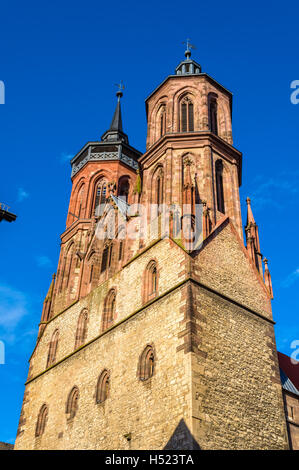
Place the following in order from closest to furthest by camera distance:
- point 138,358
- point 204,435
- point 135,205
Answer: point 204,435
point 138,358
point 135,205

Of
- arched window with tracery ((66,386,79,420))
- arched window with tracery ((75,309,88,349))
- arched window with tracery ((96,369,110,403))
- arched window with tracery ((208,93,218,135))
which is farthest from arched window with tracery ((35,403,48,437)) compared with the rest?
arched window with tracery ((208,93,218,135))

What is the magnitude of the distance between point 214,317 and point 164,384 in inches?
115

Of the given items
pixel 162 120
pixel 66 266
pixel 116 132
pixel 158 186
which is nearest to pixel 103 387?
pixel 158 186

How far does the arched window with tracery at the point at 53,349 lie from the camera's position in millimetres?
25156

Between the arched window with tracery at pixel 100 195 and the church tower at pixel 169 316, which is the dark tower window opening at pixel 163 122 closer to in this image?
the church tower at pixel 169 316

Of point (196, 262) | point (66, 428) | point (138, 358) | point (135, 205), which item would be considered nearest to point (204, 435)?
point (138, 358)

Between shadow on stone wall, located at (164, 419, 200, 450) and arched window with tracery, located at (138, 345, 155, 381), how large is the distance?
2.65 metres

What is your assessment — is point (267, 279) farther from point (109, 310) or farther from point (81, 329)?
point (81, 329)

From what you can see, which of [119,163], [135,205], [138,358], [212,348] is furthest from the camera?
[119,163]

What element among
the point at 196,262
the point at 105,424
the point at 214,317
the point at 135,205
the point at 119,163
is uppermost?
the point at 119,163

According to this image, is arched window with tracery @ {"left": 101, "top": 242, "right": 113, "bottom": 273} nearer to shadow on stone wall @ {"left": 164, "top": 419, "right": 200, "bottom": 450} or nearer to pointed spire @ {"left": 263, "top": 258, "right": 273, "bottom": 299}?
pointed spire @ {"left": 263, "top": 258, "right": 273, "bottom": 299}

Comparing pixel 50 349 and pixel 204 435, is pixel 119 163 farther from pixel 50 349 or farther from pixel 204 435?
pixel 204 435

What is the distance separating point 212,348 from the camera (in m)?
17.5

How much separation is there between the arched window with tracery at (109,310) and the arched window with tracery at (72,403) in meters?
2.81
